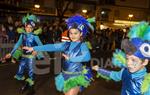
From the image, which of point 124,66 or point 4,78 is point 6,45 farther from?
point 124,66

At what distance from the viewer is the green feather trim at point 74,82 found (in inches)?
271

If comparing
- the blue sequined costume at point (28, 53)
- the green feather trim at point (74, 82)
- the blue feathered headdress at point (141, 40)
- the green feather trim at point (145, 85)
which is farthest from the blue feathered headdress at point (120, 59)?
the blue sequined costume at point (28, 53)

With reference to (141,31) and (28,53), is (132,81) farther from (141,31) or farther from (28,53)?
(28,53)

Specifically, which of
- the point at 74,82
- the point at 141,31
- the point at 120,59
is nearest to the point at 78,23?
the point at 74,82

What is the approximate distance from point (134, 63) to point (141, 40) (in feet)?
0.97

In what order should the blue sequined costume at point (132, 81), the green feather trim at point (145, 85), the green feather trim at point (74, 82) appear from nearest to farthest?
the green feather trim at point (145, 85), the blue sequined costume at point (132, 81), the green feather trim at point (74, 82)

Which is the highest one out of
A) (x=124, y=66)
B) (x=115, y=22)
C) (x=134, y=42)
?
(x=134, y=42)

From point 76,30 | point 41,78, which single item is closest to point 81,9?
point 41,78

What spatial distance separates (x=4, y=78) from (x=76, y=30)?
6.18m

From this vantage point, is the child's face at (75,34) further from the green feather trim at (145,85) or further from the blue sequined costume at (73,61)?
the green feather trim at (145,85)

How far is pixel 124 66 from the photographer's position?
5.45 meters

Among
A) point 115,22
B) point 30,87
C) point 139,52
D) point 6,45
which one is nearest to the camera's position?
point 139,52

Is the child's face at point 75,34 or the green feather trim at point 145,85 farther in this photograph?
the child's face at point 75,34

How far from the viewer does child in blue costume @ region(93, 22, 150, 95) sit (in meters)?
5.19
